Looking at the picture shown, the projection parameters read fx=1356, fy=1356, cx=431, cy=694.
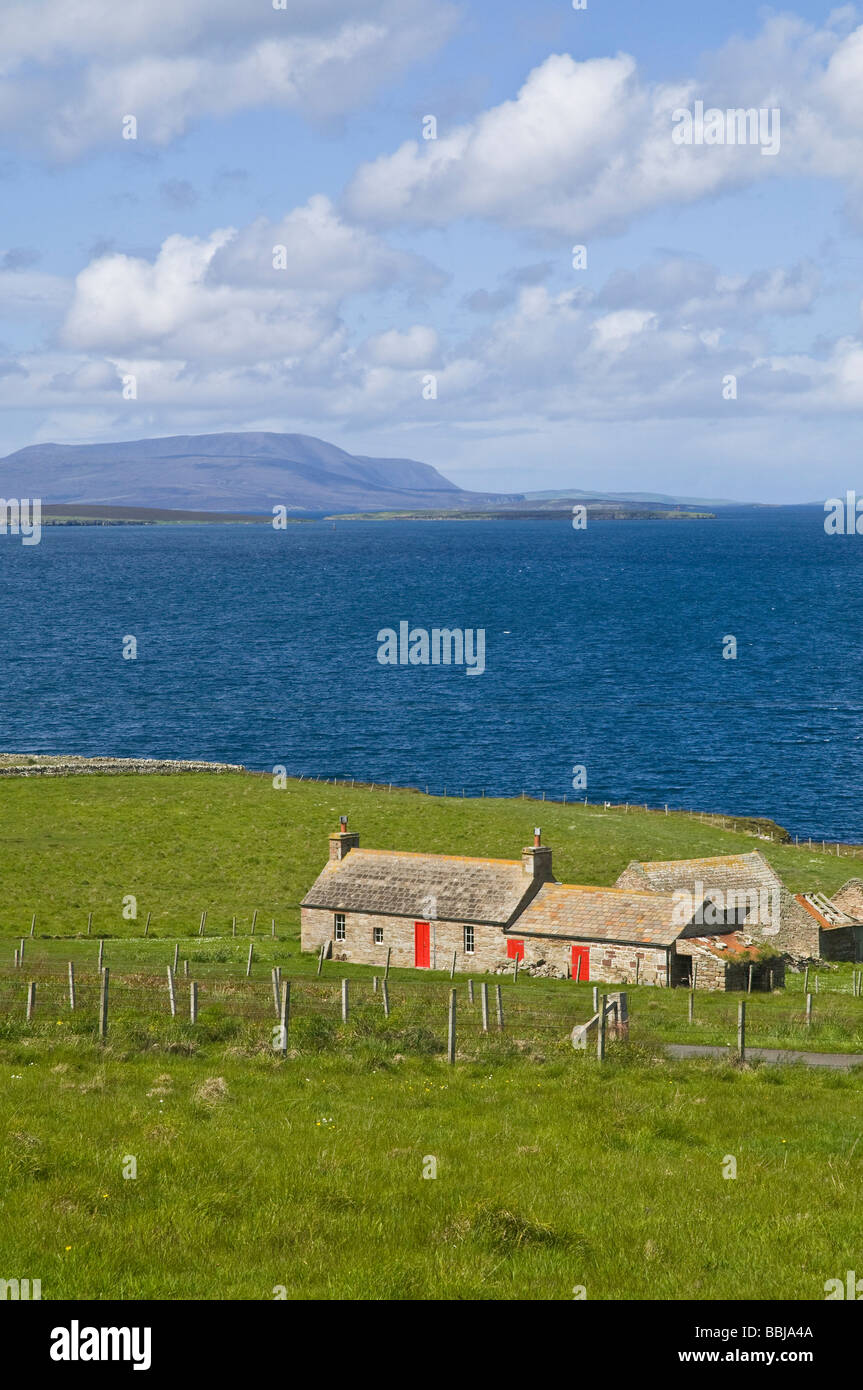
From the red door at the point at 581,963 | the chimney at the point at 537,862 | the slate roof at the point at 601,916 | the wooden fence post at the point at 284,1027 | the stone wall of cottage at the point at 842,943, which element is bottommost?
the stone wall of cottage at the point at 842,943

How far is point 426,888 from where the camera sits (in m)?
54.8

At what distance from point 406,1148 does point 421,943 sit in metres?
32.0

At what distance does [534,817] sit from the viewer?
3241 inches

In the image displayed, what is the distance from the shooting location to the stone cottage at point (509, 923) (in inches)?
1960

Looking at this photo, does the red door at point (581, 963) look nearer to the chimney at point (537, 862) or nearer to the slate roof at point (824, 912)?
the chimney at point (537, 862)

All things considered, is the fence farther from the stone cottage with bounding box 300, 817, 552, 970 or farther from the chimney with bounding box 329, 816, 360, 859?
the chimney with bounding box 329, 816, 360, 859

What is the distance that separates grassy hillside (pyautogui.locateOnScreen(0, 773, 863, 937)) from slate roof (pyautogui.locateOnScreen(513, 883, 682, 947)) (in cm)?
1222

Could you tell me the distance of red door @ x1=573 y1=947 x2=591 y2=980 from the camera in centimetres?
5097

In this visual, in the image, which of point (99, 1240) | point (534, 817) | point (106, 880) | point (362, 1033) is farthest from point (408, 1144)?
point (534, 817)

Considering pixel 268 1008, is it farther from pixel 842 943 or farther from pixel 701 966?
pixel 842 943

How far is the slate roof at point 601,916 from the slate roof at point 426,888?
1027mm

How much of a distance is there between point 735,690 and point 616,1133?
127808mm

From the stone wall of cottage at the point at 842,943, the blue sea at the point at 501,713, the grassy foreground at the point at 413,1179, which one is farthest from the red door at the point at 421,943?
the blue sea at the point at 501,713

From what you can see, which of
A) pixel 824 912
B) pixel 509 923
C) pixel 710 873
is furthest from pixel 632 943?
pixel 824 912
